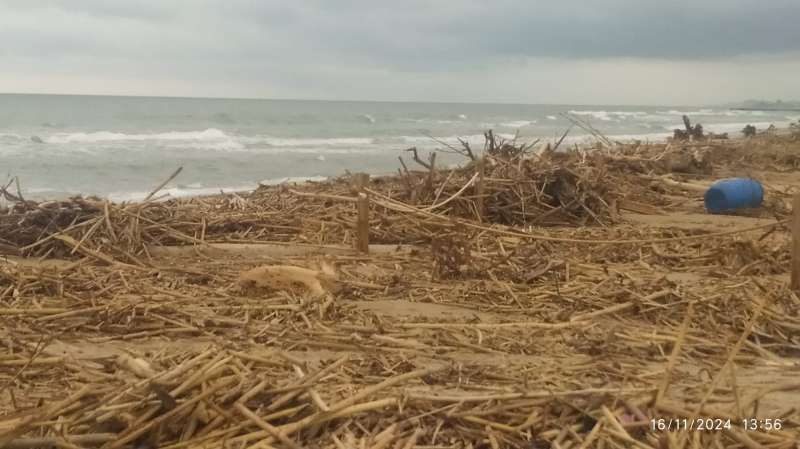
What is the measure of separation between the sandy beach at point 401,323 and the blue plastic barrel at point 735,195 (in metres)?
0.30

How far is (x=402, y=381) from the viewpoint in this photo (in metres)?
3.63

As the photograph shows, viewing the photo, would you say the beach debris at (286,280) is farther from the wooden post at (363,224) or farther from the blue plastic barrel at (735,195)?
the blue plastic barrel at (735,195)

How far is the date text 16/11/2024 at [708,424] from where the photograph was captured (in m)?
3.20

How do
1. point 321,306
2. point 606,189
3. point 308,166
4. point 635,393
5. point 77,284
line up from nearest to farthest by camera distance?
point 635,393 < point 321,306 < point 77,284 < point 606,189 < point 308,166

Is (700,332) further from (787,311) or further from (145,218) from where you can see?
(145,218)

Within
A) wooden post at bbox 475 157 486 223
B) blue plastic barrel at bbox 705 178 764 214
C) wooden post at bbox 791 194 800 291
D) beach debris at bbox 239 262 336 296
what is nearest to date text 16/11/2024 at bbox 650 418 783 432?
wooden post at bbox 791 194 800 291

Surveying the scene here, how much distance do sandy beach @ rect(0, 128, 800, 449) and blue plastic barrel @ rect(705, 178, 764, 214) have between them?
0.30m

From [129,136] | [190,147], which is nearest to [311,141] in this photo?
[190,147]

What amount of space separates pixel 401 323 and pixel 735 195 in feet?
22.1

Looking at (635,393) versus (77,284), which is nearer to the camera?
(635,393)

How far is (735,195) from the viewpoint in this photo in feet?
32.6

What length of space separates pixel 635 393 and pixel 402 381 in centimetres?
106

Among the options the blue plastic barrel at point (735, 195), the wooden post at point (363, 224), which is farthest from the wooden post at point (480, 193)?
the blue plastic barrel at point (735, 195)

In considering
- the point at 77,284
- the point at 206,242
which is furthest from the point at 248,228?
the point at 77,284
